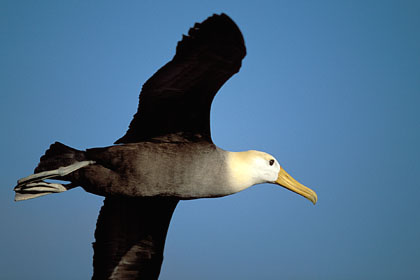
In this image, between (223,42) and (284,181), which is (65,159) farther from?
(284,181)

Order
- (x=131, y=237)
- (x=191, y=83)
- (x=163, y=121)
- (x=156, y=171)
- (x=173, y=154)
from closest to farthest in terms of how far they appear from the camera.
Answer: (x=191, y=83) < (x=156, y=171) < (x=173, y=154) < (x=163, y=121) < (x=131, y=237)

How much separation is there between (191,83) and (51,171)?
223cm

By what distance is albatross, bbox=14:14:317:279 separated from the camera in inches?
206

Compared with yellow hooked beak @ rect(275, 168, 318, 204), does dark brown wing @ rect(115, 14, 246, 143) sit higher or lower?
higher

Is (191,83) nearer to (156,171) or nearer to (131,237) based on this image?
(156,171)

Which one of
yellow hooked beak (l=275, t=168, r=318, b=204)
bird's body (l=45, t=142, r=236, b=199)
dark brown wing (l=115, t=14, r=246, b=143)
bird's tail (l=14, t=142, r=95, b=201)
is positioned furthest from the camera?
yellow hooked beak (l=275, t=168, r=318, b=204)

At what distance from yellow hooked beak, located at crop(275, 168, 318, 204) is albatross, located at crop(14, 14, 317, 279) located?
18.6 inches

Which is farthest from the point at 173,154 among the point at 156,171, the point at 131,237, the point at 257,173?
the point at 131,237

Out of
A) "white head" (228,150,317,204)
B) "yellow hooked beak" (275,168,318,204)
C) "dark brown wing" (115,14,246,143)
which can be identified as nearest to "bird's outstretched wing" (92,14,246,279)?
"dark brown wing" (115,14,246,143)

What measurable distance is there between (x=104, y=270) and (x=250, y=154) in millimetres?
3146

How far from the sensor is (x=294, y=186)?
703 cm

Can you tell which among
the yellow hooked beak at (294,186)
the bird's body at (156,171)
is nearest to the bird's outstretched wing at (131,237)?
the bird's body at (156,171)

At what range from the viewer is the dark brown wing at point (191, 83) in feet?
16.2

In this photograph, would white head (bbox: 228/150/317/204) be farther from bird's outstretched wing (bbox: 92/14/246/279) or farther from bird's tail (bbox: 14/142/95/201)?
bird's tail (bbox: 14/142/95/201)
